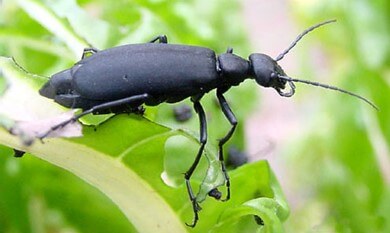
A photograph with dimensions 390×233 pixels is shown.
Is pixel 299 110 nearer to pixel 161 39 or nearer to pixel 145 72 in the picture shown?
pixel 161 39

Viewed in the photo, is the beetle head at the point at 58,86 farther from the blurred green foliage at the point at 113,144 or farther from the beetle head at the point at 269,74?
the beetle head at the point at 269,74

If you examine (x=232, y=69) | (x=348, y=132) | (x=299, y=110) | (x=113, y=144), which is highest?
(x=299, y=110)

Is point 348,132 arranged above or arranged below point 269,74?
above

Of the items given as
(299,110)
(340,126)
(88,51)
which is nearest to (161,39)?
(88,51)

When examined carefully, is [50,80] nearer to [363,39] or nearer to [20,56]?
[20,56]

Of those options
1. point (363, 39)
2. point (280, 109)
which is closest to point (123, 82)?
point (363, 39)

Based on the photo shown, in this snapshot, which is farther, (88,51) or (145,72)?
(88,51)

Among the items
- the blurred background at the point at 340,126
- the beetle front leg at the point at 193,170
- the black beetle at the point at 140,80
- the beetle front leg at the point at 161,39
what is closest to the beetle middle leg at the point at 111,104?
the black beetle at the point at 140,80
